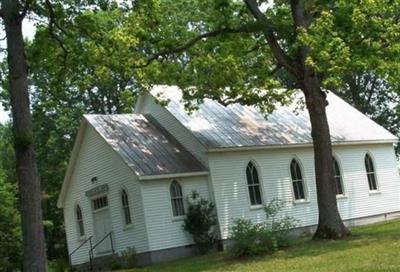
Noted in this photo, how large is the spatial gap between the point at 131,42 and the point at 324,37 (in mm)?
6136

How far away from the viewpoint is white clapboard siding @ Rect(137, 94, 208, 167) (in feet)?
90.6

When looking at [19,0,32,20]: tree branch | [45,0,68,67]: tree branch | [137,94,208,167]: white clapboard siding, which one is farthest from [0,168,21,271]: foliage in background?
[19,0,32,20]: tree branch

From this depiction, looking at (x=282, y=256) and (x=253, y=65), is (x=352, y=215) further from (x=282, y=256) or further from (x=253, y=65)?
(x=282, y=256)

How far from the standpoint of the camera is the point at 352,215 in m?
32.0

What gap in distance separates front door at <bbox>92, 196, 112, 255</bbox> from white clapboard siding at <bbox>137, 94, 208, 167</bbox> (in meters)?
4.10

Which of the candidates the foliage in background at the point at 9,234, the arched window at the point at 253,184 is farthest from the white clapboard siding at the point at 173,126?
the foliage in background at the point at 9,234

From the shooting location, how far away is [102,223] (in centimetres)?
2905

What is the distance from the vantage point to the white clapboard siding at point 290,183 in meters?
27.5

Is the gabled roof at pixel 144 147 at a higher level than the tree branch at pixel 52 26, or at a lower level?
lower

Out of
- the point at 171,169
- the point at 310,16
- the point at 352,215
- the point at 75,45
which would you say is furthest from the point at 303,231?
the point at 75,45

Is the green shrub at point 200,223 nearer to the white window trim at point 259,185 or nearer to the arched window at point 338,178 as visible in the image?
the white window trim at point 259,185

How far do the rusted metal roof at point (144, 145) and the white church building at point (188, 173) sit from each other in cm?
5

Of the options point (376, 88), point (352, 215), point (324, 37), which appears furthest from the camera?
point (376, 88)

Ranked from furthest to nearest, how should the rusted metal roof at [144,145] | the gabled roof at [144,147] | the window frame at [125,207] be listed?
the window frame at [125,207] < the rusted metal roof at [144,145] < the gabled roof at [144,147]
